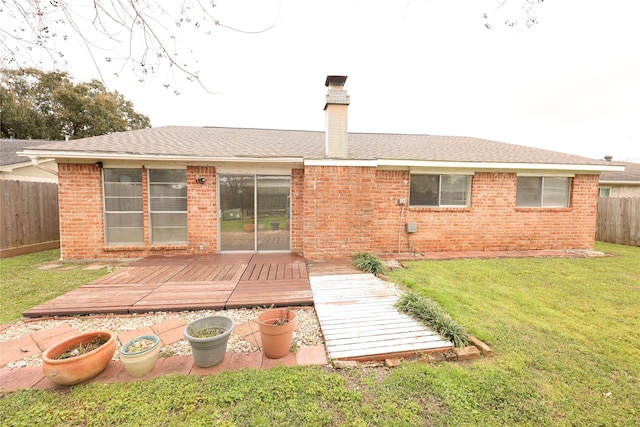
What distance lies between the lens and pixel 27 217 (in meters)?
7.58

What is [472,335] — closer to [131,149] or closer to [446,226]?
[446,226]

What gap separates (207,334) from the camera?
273 cm

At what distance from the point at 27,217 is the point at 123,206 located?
138 inches

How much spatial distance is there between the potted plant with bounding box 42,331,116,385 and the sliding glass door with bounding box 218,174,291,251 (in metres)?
4.75

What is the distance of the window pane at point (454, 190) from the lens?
7.66 m

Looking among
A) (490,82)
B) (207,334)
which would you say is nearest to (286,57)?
(207,334)

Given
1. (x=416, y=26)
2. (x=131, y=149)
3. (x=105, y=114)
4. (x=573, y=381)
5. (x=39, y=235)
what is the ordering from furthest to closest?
1. (x=105, y=114)
2. (x=39, y=235)
3. (x=131, y=149)
4. (x=416, y=26)
5. (x=573, y=381)

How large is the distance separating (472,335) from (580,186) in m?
8.39

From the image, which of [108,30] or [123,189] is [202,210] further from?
[108,30]

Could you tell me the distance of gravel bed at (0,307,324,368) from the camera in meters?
2.94

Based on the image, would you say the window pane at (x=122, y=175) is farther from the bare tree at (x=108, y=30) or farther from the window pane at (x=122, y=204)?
the bare tree at (x=108, y=30)

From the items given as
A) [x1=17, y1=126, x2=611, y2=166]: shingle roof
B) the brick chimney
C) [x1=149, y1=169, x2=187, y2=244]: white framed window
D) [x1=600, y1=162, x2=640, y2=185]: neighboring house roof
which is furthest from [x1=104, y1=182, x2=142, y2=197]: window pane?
[x1=600, y1=162, x2=640, y2=185]: neighboring house roof

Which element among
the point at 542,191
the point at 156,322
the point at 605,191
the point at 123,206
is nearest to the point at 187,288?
the point at 156,322

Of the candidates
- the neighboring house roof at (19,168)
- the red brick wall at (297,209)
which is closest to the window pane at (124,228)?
the red brick wall at (297,209)
